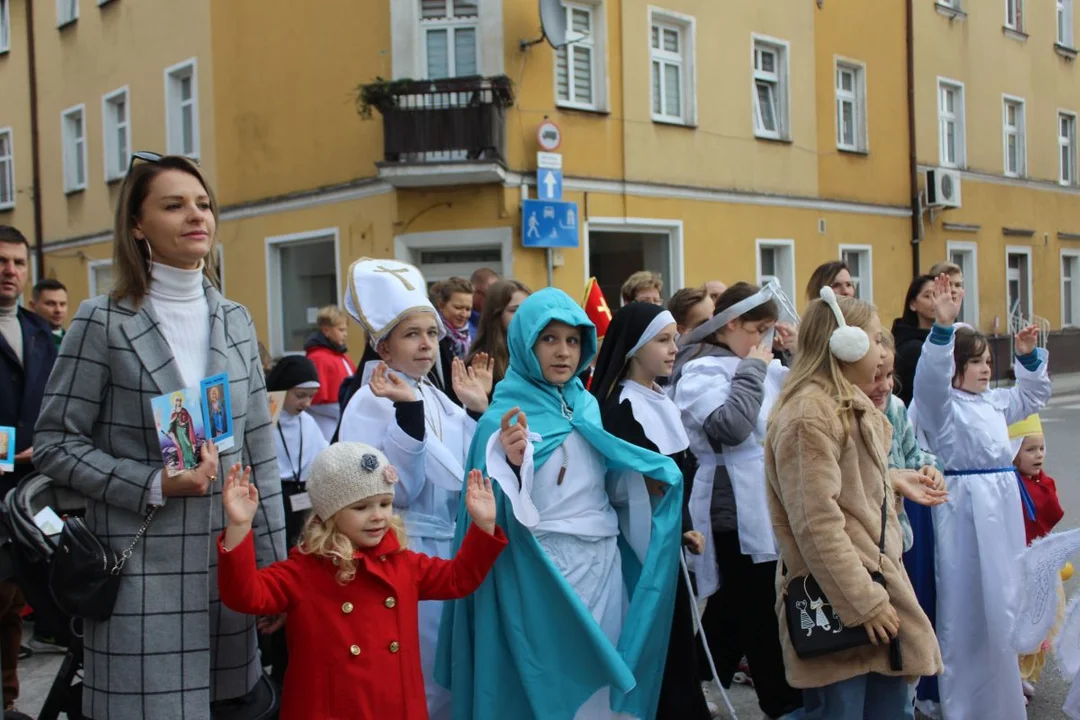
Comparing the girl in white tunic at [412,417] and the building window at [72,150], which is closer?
the girl in white tunic at [412,417]

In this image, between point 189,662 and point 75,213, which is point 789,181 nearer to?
point 75,213

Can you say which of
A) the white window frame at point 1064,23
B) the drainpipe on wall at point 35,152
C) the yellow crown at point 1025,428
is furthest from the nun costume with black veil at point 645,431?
the white window frame at point 1064,23

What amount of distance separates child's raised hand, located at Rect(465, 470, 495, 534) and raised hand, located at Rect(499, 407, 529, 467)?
15cm

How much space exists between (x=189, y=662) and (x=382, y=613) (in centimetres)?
57

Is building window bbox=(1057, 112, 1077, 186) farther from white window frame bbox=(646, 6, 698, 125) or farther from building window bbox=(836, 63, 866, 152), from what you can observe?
white window frame bbox=(646, 6, 698, 125)

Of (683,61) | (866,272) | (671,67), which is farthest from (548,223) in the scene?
(866,272)

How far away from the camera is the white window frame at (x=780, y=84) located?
17188 mm

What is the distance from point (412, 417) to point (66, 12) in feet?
66.4

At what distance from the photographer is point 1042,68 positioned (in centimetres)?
2377

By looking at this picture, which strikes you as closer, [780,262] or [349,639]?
[349,639]

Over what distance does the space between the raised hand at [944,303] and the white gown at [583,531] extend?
5.35 ft

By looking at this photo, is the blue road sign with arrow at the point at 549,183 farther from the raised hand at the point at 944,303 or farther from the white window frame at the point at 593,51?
the raised hand at the point at 944,303

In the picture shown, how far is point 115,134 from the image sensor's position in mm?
19266

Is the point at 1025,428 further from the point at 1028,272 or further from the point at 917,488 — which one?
the point at 1028,272
